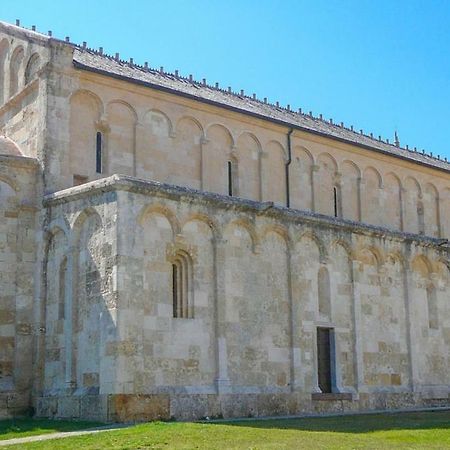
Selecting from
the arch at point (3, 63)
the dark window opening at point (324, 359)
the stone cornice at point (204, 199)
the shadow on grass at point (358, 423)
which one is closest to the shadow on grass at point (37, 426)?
the shadow on grass at point (358, 423)

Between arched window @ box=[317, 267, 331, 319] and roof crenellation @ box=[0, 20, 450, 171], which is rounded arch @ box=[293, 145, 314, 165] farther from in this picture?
arched window @ box=[317, 267, 331, 319]

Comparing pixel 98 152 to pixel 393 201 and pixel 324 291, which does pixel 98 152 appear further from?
pixel 393 201

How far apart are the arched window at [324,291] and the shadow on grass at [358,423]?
442 centimetres

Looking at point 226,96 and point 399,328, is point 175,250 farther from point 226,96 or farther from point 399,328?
point 226,96

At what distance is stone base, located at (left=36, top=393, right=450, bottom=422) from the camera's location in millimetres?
22797

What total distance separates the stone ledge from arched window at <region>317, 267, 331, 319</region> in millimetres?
2694

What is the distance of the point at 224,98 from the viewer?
36.4 m

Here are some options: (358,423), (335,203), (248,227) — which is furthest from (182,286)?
(335,203)

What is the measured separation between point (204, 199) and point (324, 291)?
20.6 feet

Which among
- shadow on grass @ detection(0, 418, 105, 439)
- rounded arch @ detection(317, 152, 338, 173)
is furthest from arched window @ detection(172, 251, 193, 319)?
rounded arch @ detection(317, 152, 338, 173)

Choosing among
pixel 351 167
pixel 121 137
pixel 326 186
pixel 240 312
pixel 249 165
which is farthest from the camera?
pixel 351 167

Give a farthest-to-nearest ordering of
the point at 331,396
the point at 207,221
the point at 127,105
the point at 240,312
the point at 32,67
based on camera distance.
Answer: the point at 127,105 → the point at 32,67 → the point at 331,396 → the point at 240,312 → the point at 207,221

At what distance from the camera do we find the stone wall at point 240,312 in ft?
77.3

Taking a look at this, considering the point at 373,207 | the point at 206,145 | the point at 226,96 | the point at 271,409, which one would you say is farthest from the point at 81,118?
the point at 373,207
